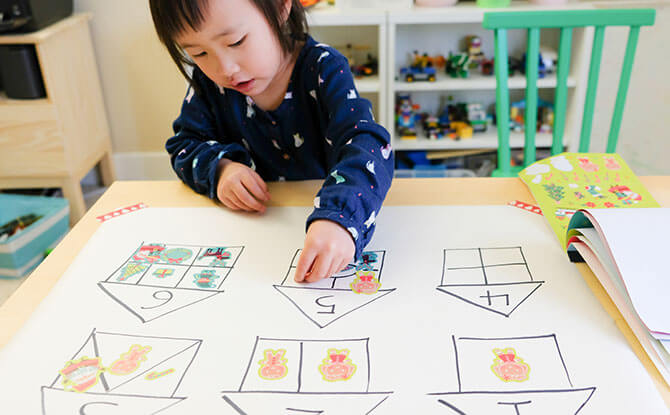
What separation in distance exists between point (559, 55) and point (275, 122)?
0.64 m

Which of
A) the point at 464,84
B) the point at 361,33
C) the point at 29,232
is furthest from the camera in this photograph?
the point at 361,33

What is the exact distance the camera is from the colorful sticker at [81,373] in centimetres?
48

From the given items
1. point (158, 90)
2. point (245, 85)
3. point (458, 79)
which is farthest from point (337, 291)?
point (158, 90)

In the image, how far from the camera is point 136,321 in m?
0.56

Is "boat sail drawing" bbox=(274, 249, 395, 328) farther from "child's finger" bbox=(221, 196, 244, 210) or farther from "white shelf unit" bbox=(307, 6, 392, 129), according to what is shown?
"white shelf unit" bbox=(307, 6, 392, 129)

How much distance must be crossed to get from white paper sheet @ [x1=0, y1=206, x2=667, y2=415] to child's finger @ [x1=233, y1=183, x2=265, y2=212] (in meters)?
0.06

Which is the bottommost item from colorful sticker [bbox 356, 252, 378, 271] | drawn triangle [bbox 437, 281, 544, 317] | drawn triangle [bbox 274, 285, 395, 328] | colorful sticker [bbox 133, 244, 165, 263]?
drawn triangle [bbox 437, 281, 544, 317]

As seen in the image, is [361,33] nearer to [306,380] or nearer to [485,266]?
[485,266]

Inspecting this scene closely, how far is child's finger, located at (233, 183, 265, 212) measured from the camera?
76 centimetres

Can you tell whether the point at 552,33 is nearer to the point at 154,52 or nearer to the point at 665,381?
the point at 154,52

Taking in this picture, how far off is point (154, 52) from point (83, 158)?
0.48 metres

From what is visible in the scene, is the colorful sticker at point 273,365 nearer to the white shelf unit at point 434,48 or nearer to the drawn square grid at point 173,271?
the drawn square grid at point 173,271

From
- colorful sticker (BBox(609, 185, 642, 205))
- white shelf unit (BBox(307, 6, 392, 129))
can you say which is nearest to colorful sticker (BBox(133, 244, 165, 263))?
colorful sticker (BBox(609, 185, 642, 205))

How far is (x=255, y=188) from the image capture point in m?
0.77
